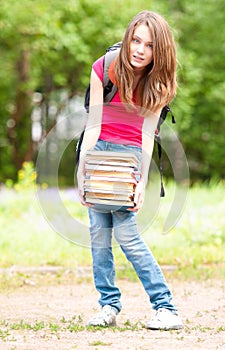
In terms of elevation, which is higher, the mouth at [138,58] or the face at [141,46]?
the face at [141,46]

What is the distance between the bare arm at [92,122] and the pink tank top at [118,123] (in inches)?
1.3

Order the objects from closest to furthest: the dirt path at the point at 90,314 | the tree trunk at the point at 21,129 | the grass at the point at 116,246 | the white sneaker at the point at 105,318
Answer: the dirt path at the point at 90,314 < the white sneaker at the point at 105,318 < the grass at the point at 116,246 < the tree trunk at the point at 21,129

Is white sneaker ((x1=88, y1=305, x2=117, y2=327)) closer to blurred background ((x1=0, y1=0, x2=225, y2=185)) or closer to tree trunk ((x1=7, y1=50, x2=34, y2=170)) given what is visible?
blurred background ((x1=0, y1=0, x2=225, y2=185))

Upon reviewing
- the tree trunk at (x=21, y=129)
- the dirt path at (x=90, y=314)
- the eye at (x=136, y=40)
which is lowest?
the dirt path at (x=90, y=314)

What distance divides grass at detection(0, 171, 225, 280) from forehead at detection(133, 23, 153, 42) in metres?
1.27

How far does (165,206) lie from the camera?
31.1ft

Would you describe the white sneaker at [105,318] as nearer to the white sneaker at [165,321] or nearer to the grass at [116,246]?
the white sneaker at [165,321]

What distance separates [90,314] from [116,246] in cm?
100

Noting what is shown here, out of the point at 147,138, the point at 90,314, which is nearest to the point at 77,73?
the point at 90,314

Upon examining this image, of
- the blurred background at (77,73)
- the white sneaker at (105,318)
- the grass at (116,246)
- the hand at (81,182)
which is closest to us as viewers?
the hand at (81,182)

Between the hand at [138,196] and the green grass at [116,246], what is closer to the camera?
the hand at [138,196]

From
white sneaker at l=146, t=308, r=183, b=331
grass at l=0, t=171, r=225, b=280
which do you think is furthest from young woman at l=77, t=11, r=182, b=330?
grass at l=0, t=171, r=225, b=280

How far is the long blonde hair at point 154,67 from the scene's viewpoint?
3877 millimetres

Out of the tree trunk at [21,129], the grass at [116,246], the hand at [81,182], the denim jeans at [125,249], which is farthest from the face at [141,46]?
the tree trunk at [21,129]
